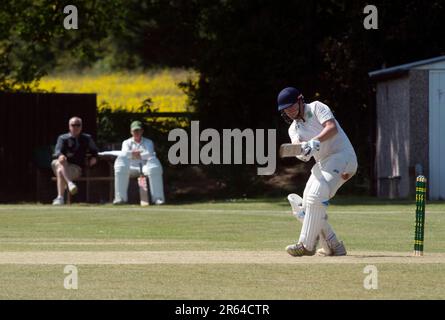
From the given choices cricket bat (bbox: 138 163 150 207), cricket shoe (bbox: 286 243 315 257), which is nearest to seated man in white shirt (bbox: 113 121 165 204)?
cricket bat (bbox: 138 163 150 207)

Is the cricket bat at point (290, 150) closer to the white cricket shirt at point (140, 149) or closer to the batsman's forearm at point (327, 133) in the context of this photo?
the batsman's forearm at point (327, 133)

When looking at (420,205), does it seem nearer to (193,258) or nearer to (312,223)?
(312,223)

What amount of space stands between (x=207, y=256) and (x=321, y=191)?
145 centimetres

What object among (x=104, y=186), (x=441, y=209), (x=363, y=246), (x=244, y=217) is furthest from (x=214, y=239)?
(x=104, y=186)

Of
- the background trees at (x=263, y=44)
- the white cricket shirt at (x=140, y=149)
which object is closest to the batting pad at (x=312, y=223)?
the white cricket shirt at (x=140, y=149)

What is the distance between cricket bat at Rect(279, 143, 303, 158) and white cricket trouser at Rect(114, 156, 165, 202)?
1287cm

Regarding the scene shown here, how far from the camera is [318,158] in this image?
1378 centimetres

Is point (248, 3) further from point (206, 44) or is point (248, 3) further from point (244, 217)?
point (244, 217)

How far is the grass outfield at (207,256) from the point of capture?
35.9 feet

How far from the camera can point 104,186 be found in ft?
97.1

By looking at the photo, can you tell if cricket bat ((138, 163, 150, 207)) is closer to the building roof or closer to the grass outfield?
the grass outfield

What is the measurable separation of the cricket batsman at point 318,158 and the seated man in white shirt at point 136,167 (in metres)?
12.2

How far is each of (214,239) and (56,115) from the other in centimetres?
1404
